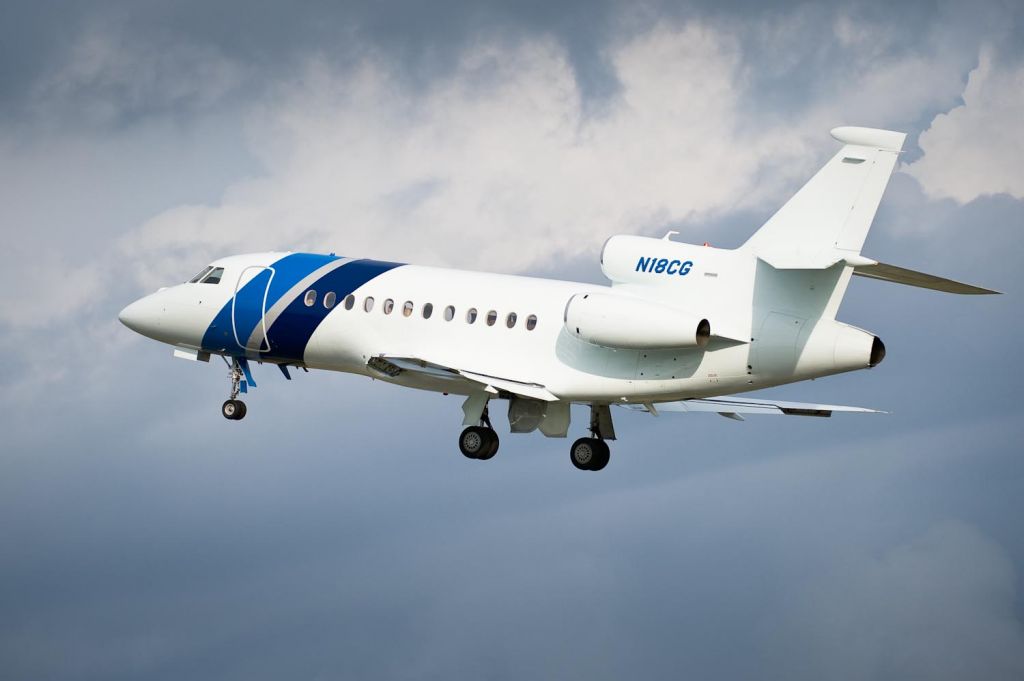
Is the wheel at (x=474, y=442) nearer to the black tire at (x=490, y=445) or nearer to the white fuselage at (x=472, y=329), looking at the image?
the black tire at (x=490, y=445)

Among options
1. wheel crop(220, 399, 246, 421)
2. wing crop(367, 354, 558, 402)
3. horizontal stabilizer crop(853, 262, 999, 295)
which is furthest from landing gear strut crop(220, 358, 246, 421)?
horizontal stabilizer crop(853, 262, 999, 295)

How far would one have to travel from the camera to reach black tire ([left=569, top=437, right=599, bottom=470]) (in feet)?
140

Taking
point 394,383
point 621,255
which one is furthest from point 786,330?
point 394,383

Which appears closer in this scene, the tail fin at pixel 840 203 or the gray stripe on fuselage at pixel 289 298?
the tail fin at pixel 840 203

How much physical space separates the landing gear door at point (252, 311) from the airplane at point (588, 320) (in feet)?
0.14

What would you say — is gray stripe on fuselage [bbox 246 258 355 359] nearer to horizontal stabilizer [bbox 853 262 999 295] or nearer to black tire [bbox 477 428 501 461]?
black tire [bbox 477 428 501 461]

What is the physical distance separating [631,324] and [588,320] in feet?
3.30

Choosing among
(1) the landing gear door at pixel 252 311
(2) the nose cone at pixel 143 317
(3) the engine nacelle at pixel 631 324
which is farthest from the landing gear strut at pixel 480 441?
(2) the nose cone at pixel 143 317

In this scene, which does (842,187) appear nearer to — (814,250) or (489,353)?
(814,250)

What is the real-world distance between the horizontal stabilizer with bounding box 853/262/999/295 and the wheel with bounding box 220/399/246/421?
1722cm

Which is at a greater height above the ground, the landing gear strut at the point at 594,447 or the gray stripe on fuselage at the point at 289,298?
the gray stripe on fuselage at the point at 289,298

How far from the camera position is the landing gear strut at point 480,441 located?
4212 centimetres

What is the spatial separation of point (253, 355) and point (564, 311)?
29.1 feet

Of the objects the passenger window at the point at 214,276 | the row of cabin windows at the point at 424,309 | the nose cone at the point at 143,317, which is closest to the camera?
the row of cabin windows at the point at 424,309
